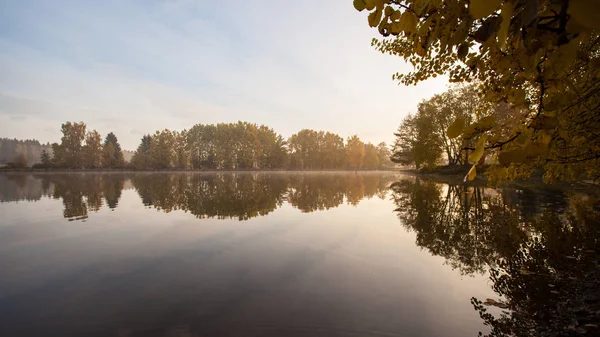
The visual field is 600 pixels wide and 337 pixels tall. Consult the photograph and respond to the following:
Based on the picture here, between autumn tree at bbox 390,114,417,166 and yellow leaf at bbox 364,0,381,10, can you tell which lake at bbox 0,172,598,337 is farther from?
autumn tree at bbox 390,114,417,166

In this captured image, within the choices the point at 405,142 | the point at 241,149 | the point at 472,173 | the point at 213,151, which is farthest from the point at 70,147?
the point at 472,173

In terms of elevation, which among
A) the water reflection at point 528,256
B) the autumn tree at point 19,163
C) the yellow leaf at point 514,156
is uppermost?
the autumn tree at point 19,163

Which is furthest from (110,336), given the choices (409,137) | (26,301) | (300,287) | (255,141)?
(255,141)

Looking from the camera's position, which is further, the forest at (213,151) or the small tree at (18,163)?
the forest at (213,151)

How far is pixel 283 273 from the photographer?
22.7 ft

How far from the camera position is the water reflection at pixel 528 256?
4.51 m

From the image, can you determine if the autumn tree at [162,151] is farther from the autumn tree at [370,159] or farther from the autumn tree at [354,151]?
the autumn tree at [370,159]

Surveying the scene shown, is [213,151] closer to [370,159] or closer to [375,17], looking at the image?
[370,159]

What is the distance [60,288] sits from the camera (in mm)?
6129

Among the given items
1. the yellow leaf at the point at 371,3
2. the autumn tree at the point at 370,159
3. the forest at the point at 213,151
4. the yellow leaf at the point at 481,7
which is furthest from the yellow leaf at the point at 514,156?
the autumn tree at the point at 370,159

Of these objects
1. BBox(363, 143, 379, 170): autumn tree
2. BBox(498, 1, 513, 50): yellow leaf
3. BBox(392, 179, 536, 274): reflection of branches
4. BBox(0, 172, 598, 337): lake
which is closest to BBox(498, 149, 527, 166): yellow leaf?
BBox(498, 1, 513, 50): yellow leaf

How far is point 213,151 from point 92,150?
37.0m

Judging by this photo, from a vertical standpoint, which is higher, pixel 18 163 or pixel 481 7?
pixel 18 163

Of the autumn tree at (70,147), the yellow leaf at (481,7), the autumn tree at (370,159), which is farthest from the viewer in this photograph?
the autumn tree at (370,159)
